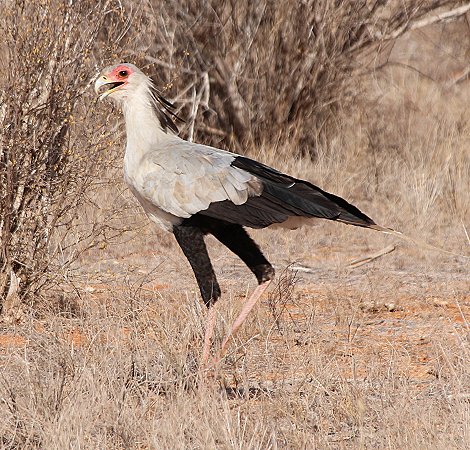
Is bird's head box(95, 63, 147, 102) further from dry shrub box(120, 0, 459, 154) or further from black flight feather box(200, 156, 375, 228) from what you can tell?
dry shrub box(120, 0, 459, 154)

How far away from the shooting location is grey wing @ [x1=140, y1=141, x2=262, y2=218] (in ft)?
16.3

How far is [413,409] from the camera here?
4.13 meters

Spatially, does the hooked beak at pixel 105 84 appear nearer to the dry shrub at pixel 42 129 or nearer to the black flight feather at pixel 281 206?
the dry shrub at pixel 42 129

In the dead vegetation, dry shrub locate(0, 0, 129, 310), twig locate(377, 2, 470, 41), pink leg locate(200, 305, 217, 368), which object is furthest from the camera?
twig locate(377, 2, 470, 41)

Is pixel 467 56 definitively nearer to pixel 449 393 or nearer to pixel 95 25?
pixel 95 25

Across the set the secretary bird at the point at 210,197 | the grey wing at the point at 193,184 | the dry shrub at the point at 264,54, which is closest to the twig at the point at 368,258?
the dry shrub at the point at 264,54

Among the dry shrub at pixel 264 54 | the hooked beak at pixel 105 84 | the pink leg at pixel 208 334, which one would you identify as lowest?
the pink leg at pixel 208 334

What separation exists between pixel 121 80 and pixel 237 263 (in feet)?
8.41

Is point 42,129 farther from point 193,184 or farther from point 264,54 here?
point 264,54

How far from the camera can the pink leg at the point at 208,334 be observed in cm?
488

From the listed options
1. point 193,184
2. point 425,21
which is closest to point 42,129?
point 193,184

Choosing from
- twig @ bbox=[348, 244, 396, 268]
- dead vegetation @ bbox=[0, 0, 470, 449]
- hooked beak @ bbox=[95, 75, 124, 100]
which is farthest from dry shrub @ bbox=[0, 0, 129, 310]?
twig @ bbox=[348, 244, 396, 268]

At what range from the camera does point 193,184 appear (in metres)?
4.98

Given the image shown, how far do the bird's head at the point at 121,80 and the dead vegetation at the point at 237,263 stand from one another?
42 centimetres
